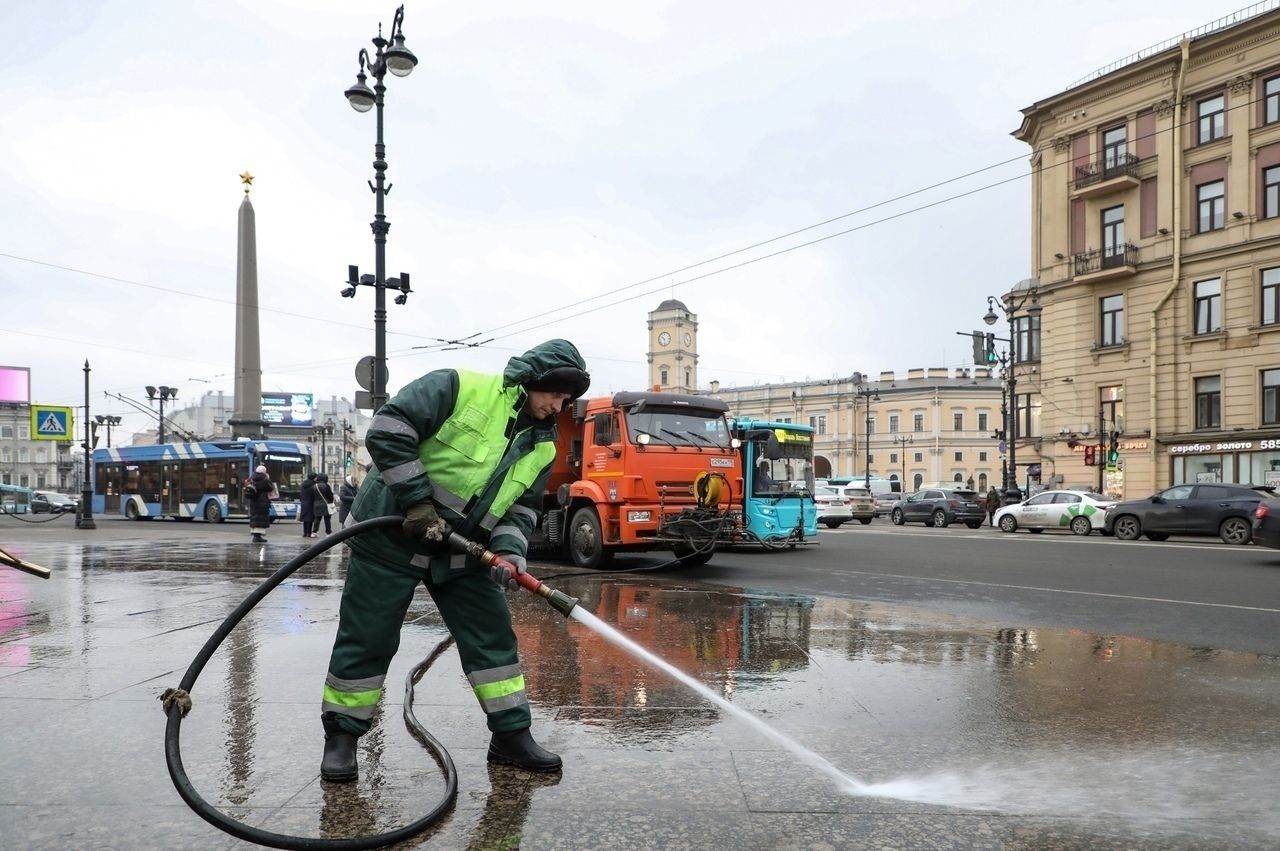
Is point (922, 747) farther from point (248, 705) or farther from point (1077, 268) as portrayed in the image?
point (1077, 268)

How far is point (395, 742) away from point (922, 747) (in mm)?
2286

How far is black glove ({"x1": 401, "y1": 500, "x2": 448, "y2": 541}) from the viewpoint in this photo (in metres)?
3.42

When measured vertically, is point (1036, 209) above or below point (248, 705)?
above

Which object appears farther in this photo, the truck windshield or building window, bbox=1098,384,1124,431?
building window, bbox=1098,384,1124,431

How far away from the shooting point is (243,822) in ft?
10.1

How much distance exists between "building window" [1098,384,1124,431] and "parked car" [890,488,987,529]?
6007 millimetres

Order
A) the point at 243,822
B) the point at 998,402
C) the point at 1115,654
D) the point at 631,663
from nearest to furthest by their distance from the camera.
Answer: the point at 243,822
the point at 631,663
the point at 1115,654
the point at 998,402

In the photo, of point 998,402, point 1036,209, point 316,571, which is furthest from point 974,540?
point 998,402

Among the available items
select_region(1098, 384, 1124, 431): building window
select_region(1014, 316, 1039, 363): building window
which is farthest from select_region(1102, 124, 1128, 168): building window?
select_region(1098, 384, 1124, 431): building window

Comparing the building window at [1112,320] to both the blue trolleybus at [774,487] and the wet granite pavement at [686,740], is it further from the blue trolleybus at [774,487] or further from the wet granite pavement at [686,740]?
the wet granite pavement at [686,740]

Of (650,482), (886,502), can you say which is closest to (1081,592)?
(650,482)

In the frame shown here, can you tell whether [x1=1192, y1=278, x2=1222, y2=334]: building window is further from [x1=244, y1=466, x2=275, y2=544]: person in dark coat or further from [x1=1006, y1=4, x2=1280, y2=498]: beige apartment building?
[x1=244, y1=466, x2=275, y2=544]: person in dark coat

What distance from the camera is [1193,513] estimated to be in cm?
2200

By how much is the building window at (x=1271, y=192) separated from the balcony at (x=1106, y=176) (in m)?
4.33
